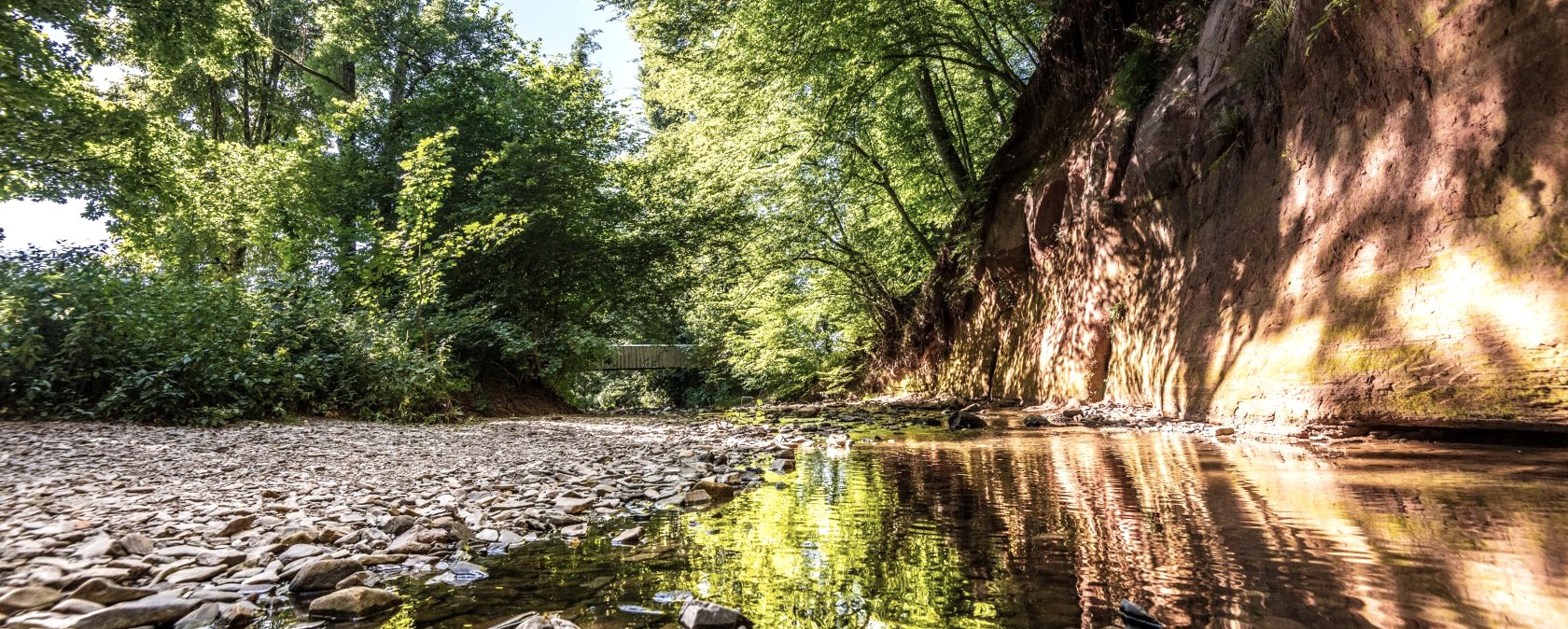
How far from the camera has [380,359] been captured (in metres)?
9.68

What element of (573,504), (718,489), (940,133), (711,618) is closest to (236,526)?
(573,504)

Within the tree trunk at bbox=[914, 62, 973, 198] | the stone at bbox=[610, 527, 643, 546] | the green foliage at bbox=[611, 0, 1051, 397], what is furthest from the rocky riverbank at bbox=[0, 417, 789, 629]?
the tree trunk at bbox=[914, 62, 973, 198]

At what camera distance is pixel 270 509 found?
322 centimetres

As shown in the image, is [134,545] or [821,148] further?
[821,148]

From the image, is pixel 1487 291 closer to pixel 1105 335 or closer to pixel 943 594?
pixel 943 594

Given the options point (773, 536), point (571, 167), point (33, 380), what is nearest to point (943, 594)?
point (773, 536)

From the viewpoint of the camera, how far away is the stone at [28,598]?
1810 mm

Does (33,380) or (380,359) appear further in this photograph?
(380,359)

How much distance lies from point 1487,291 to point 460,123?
654 inches

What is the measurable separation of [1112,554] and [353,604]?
2273 millimetres

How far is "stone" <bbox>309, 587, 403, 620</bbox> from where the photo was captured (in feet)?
6.25

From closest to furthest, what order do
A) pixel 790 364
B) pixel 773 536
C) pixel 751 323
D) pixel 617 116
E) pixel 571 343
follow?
pixel 773 536 → pixel 571 343 → pixel 617 116 → pixel 790 364 → pixel 751 323

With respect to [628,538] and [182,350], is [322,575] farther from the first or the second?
[182,350]

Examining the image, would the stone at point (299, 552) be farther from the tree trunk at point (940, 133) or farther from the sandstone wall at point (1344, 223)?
the tree trunk at point (940, 133)
